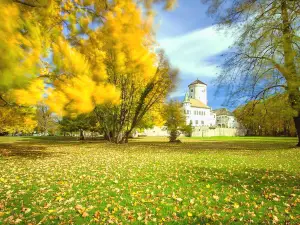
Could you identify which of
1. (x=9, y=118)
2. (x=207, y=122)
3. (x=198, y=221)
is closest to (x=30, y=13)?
(x=198, y=221)

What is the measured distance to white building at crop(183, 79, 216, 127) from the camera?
92.1 m

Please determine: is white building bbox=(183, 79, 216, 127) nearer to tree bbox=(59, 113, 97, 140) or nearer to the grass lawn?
tree bbox=(59, 113, 97, 140)

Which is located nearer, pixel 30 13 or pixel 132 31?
pixel 30 13

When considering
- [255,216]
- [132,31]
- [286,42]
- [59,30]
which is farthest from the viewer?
[286,42]

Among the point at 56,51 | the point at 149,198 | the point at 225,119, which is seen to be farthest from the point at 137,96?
the point at 225,119

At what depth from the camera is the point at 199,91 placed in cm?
10769

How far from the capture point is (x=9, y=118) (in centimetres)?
1539

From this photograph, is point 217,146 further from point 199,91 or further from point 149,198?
point 199,91

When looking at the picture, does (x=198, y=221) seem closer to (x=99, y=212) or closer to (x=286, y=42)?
(x=99, y=212)

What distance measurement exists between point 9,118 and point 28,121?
121 cm

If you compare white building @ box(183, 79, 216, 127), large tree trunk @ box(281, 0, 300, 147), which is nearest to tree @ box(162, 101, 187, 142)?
large tree trunk @ box(281, 0, 300, 147)

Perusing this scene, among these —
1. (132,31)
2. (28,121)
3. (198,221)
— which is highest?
(132,31)

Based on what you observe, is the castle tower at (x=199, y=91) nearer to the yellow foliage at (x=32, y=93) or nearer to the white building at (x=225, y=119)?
the white building at (x=225, y=119)

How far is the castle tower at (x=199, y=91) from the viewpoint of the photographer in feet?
352
